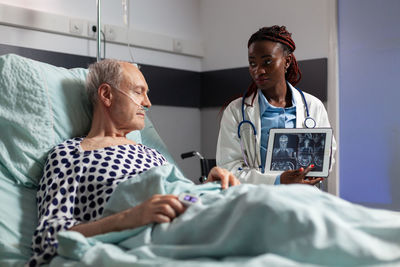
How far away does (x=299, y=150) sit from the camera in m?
2.14

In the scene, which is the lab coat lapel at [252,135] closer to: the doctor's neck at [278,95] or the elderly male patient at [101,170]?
the doctor's neck at [278,95]

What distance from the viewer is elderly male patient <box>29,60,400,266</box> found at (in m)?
1.14

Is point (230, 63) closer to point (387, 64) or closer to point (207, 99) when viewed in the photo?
point (207, 99)

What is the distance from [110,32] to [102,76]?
1537 mm

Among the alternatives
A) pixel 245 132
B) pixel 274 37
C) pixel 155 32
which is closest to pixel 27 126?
pixel 245 132

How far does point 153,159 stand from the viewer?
194 cm

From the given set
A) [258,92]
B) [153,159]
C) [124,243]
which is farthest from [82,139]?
[258,92]

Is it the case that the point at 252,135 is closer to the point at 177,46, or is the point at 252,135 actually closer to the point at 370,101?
the point at 370,101

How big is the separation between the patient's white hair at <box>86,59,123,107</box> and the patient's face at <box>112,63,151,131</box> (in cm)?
2

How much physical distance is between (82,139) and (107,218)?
0.55 m

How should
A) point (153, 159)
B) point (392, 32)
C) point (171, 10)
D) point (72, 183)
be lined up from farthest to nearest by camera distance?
point (171, 10)
point (392, 32)
point (153, 159)
point (72, 183)

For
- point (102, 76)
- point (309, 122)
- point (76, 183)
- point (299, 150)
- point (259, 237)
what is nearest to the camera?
point (259, 237)

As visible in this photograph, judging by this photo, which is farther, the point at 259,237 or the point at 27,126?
the point at 27,126

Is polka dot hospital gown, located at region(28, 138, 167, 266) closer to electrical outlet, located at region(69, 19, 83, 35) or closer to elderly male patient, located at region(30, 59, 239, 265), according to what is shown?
elderly male patient, located at region(30, 59, 239, 265)
